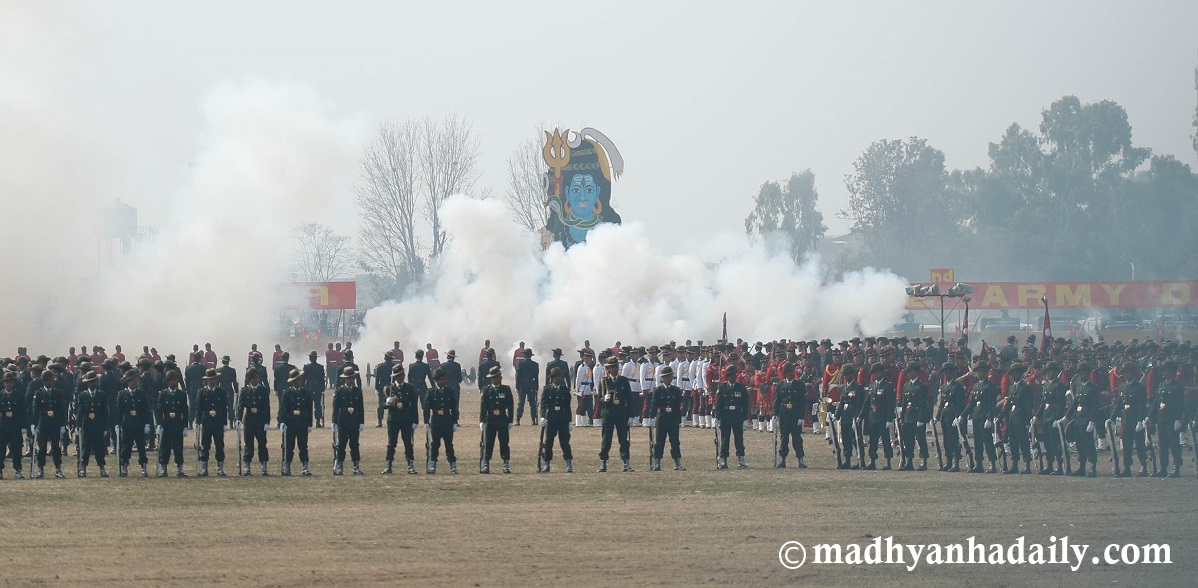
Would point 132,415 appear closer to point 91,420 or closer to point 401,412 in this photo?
point 91,420

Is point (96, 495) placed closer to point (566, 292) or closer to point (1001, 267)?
point (566, 292)

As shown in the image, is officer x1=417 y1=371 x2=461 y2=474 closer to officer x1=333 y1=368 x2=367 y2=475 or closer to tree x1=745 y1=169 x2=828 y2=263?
officer x1=333 y1=368 x2=367 y2=475

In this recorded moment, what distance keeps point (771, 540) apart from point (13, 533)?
9.38 meters

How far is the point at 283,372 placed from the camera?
31688 mm

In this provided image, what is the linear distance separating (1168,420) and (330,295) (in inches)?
2069

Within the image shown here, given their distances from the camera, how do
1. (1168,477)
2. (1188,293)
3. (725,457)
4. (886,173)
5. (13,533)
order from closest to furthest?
(13,533) < (1168,477) < (725,457) < (1188,293) < (886,173)

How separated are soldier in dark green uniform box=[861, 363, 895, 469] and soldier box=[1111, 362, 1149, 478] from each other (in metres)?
3.71

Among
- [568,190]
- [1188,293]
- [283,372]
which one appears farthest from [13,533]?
[1188,293]

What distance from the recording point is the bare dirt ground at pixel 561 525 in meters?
13.7

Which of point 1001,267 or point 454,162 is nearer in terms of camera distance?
point 454,162

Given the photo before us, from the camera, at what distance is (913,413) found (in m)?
23.4

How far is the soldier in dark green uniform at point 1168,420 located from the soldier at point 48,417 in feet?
62.2

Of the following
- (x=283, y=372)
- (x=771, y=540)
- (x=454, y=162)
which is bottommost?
(x=771, y=540)

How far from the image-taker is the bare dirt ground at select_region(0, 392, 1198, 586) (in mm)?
13727
